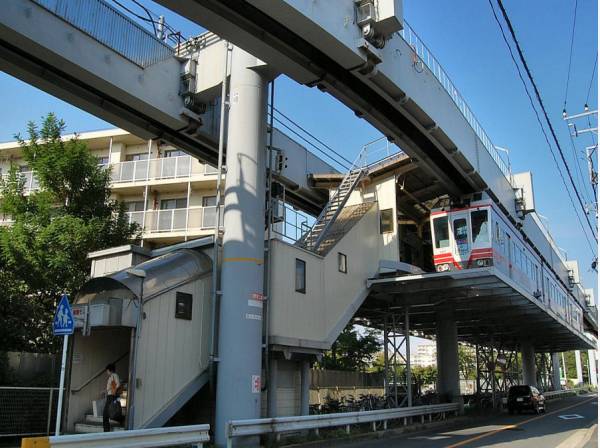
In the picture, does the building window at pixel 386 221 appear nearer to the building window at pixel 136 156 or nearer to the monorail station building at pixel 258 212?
the monorail station building at pixel 258 212

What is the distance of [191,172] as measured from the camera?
117 feet

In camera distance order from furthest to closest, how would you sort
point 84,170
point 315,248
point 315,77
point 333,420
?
point 84,170 → point 315,248 → point 333,420 → point 315,77

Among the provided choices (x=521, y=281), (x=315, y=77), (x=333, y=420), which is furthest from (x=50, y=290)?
(x=521, y=281)

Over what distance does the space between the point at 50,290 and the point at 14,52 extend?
9186mm

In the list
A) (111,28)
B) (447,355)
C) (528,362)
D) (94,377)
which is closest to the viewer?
(94,377)

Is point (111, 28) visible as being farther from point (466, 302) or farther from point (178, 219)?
point (178, 219)

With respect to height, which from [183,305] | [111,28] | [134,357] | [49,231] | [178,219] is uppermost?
[111,28]

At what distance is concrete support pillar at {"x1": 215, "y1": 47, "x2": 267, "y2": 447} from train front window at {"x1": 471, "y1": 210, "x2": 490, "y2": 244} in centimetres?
937

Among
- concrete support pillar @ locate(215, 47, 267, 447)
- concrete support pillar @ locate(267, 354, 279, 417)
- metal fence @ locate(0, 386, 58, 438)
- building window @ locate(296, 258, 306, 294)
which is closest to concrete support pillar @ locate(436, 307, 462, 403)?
building window @ locate(296, 258, 306, 294)

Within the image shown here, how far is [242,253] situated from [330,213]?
7075mm

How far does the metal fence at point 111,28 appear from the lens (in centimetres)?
1376

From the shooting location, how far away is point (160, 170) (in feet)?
119

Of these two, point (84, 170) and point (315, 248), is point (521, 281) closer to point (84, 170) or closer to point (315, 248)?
point (315, 248)

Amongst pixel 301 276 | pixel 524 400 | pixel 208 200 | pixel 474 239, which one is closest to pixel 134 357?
pixel 301 276
